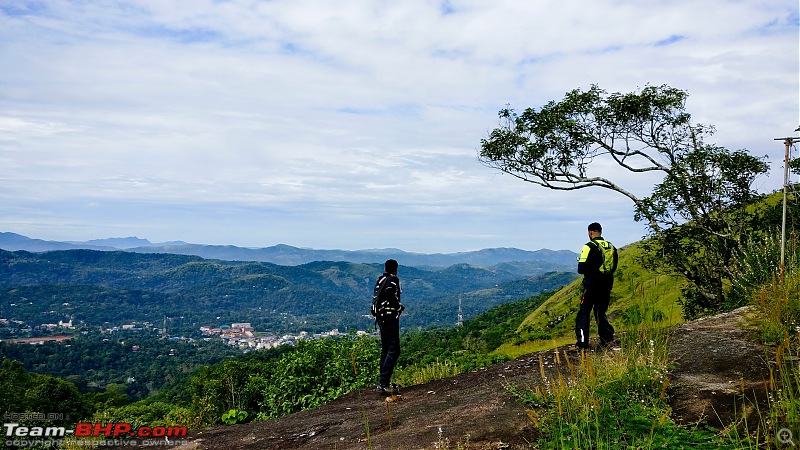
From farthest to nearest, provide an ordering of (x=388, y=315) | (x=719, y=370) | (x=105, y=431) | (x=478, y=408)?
(x=388, y=315)
(x=105, y=431)
(x=478, y=408)
(x=719, y=370)

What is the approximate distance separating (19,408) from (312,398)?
30.9 m

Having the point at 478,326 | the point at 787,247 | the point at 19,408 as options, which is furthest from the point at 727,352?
the point at 478,326

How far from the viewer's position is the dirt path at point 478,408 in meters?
6.18

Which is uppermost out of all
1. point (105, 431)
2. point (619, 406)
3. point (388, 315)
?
point (388, 315)

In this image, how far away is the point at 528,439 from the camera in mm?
5863

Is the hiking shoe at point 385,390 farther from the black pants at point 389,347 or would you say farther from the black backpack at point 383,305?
the black backpack at point 383,305

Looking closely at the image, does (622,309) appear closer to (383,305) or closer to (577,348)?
(577,348)

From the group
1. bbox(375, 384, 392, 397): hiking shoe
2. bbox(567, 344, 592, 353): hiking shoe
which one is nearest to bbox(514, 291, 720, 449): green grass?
bbox(567, 344, 592, 353): hiking shoe

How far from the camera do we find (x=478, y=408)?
7410 millimetres

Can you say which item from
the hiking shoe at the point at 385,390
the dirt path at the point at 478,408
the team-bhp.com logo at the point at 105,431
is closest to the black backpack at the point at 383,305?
the hiking shoe at the point at 385,390

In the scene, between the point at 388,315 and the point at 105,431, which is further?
the point at 388,315

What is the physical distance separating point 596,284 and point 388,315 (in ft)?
13.8

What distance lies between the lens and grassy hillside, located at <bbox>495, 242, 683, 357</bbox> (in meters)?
6.74

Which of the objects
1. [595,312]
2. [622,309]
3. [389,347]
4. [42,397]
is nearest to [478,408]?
[389,347]
